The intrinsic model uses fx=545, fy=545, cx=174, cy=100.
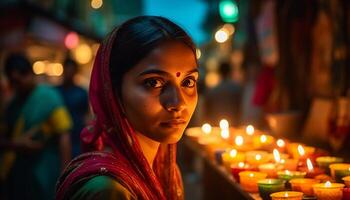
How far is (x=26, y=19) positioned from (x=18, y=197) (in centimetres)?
870

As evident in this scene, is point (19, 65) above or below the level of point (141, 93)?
above

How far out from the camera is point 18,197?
5.49 meters

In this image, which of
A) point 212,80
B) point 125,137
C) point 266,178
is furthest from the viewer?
point 212,80

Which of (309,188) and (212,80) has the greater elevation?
(212,80)

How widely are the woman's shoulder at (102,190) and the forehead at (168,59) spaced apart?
1.63ft

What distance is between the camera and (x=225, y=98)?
32.9 feet

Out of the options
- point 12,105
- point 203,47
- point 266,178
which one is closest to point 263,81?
point 12,105

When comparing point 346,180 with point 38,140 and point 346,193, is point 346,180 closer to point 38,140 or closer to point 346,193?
point 346,193

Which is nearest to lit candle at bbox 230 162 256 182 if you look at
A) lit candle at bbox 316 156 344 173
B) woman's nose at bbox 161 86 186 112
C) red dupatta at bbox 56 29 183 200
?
lit candle at bbox 316 156 344 173

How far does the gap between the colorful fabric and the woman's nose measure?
3.50 metres

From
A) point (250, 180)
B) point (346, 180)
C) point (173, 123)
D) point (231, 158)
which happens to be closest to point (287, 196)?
point (346, 180)

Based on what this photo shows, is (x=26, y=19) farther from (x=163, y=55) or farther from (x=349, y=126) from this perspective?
(x=163, y=55)

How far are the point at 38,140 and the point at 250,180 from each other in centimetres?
321

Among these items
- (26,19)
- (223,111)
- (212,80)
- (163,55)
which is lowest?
(163,55)
